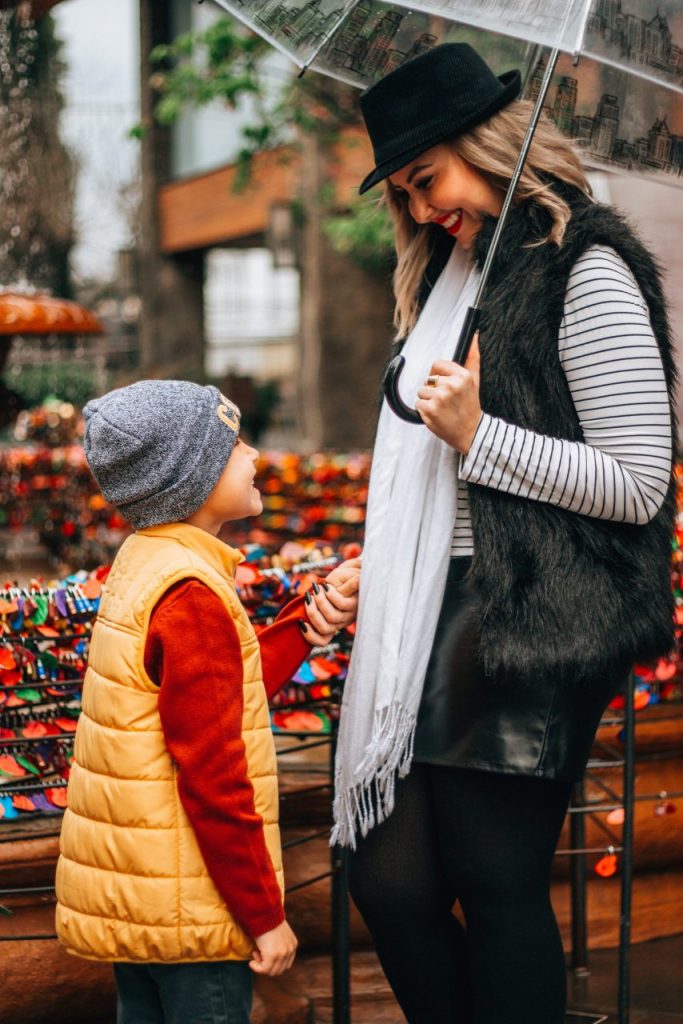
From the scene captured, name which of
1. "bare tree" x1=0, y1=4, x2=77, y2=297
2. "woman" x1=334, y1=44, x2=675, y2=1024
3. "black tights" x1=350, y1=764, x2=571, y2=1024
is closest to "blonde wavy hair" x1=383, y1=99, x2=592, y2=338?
"woman" x1=334, y1=44, x2=675, y2=1024

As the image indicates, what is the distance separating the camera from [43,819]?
3.03m

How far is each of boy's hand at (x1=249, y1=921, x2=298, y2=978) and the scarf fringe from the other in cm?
29

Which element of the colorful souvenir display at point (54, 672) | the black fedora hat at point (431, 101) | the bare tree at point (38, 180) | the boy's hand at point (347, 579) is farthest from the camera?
the bare tree at point (38, 180)

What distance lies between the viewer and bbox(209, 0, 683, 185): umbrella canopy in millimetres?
2277

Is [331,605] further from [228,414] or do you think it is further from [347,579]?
[228,414]

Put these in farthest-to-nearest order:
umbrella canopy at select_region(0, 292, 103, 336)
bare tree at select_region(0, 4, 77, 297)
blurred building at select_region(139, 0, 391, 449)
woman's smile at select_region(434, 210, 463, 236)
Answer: bare tree at select_region(0, 4, 77, 297), blurred building at select_region(139, 0, 391, 449), umbrella canopy at select_region(0, 292, 103, 336), woman's smile at select_region(434, 210, 463, 236)

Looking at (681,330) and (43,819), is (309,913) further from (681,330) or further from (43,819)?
(681,330)

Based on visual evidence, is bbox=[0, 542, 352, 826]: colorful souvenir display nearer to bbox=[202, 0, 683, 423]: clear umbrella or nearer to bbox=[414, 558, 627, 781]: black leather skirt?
bbox=[414, 558, 627, 781]: black leather skirt

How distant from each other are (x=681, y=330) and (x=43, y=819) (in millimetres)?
2930

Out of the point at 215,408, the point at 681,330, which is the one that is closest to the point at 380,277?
the point at 681,330

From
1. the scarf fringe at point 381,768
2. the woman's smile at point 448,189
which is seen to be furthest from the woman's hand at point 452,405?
the scarf fringe at point 381,768

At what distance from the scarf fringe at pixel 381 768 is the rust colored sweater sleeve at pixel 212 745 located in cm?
27

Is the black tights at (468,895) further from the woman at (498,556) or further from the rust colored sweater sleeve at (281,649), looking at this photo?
the rust colored sweater sleeve at (281,649)

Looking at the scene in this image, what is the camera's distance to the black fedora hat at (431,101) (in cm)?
213
